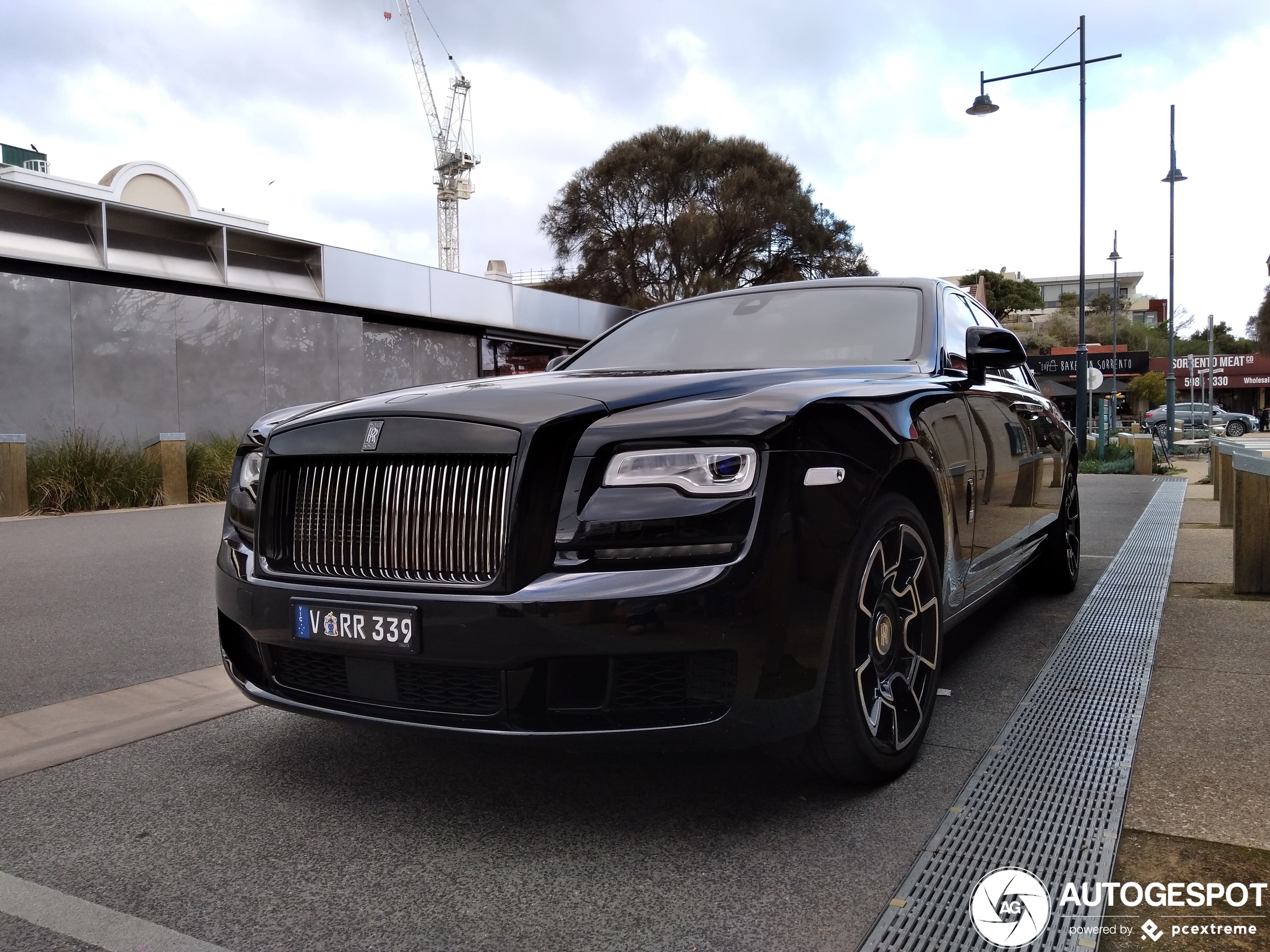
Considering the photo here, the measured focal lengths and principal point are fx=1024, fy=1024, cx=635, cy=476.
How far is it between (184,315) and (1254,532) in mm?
15468

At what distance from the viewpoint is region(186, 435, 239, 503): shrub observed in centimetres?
1375

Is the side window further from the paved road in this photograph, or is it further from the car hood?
the paved road

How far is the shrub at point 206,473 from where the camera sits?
45.1 feet

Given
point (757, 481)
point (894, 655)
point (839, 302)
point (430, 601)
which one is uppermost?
point (839, 302)

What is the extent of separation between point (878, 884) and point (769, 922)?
1.01 feet

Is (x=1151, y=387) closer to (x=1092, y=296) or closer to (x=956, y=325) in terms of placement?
(x=956, y=325)

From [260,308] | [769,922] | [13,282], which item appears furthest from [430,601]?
[260,308]

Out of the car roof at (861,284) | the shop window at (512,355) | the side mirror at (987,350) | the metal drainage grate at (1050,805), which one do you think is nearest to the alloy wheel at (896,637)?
the metal drainage grate at (1050,805)

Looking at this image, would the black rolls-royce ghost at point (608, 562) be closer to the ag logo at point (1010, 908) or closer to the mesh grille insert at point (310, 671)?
the mesh grille insert at point (310, 671)

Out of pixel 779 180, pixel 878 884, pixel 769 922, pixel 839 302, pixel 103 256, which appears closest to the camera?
pixel 769 922

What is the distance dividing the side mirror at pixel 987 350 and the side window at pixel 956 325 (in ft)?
0.15

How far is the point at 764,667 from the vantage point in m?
2.36

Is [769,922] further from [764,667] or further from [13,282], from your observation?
[13,282]

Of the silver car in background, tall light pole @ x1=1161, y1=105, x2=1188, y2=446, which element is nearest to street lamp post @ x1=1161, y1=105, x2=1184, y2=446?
tall light pole @ x1=1161, y1=105, x2=1188, y2=446
